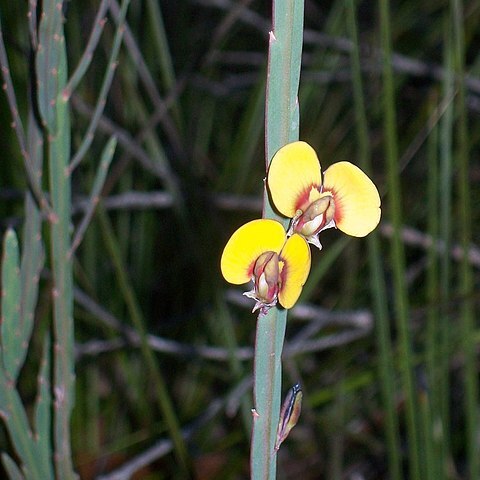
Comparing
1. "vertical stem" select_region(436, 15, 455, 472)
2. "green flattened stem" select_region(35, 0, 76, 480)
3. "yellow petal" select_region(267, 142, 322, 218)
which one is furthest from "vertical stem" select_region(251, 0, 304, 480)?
"vertical stem" select_region(436, 15, 455, 472)

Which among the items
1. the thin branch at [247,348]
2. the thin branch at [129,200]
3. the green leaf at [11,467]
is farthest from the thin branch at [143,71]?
the green leaf at [11,467]

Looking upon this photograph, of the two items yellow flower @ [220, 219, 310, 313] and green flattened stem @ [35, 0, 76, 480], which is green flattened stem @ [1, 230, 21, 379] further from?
yellow flower @ [220, 219, 310, 313]

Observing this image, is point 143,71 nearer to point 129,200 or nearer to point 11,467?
point 129,200

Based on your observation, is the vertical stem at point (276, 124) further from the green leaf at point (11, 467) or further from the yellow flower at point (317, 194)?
the green leaf at point (11, 467)

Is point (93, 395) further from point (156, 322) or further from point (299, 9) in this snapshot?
point (299, 9)

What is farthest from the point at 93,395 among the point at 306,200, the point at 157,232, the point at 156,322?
the point at 306,200

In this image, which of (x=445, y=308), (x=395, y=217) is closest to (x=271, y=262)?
(x=395, y=217)
